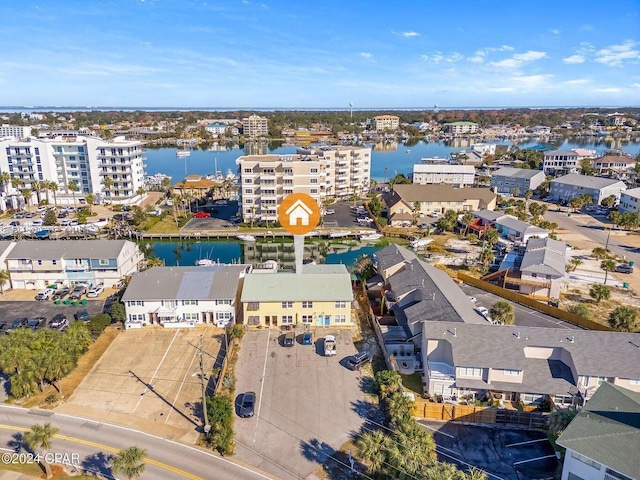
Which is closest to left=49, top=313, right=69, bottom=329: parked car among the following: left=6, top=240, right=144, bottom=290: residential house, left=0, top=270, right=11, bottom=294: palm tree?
left=6, top=240, right=144, bottom=290: residential house

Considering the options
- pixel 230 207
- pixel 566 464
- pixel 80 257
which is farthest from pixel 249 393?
pixel 230 207

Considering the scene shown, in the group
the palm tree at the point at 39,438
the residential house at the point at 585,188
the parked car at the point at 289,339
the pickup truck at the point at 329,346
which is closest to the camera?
the palm tree at the point at 39,438

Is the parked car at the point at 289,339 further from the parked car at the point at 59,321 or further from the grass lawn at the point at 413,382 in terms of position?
the parked car at the point at 59,321

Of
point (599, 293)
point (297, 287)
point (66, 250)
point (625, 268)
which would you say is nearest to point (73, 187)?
point (66, 250)

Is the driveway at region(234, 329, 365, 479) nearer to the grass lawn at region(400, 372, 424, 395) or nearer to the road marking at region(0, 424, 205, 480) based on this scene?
the road marking at region(0, 424, 205, 480)

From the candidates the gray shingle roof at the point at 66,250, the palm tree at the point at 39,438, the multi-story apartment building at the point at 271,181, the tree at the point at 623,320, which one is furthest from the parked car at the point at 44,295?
the tree at the point at 623,320
